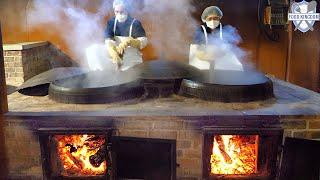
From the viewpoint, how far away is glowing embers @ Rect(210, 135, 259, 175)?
12.3ft

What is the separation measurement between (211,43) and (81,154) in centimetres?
338

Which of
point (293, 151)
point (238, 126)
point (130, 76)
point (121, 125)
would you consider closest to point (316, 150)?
point (293, 151)

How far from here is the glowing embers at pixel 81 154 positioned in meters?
3.78

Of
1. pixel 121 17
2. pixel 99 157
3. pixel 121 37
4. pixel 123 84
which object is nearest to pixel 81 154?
pixel 99 157

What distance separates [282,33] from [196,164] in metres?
5.44

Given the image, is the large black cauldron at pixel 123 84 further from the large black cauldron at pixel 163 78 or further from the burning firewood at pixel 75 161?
the burning firewood at pixel 75 161

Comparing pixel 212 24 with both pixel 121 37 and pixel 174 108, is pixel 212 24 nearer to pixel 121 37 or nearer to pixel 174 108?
pixel 121 37

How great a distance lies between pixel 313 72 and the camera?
320 inches

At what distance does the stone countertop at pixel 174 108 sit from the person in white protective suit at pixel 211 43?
4.15ft

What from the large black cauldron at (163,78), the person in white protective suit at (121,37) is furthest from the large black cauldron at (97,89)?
the person in white protective suit at (121,37)

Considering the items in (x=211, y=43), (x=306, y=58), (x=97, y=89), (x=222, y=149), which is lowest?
(x=222, y=149)

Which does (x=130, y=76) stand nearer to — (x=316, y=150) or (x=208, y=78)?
(x=208, y=78)

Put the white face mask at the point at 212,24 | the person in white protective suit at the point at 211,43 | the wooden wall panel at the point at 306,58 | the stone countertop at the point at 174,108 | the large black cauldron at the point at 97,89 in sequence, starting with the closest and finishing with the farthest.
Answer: the stone countertop at the point at 174,108 < the large black cauldron at the point at 97,89 < the person in white protective suit at the point at 211,43 < the white face mask at the point at 212,24 < the wooden wall panel at the point at 306,58

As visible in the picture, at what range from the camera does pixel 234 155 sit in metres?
3.80
